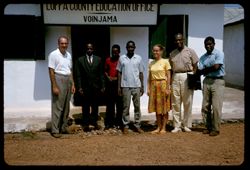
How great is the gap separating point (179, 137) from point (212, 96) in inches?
38.5

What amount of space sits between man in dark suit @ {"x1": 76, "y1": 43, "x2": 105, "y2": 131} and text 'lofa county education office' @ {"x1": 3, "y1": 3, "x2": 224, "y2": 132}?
1.03 m

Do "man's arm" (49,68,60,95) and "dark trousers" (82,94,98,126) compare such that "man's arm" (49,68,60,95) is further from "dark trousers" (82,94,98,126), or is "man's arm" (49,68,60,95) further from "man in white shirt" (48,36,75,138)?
"dark trousers" (82,94,98,126)

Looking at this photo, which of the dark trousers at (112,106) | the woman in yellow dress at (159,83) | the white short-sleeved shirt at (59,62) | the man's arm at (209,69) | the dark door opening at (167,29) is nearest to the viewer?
the man's arm at (209,69)

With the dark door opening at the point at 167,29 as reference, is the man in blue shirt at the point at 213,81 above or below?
→ below

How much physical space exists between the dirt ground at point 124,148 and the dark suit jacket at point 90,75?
851 mm

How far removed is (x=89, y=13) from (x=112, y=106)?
208 centimetres

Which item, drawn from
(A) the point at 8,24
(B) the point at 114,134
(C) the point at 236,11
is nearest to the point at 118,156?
(B) the point at 114,134

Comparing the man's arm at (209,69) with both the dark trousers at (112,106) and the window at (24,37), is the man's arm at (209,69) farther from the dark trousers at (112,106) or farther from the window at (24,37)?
the window at (24,37)

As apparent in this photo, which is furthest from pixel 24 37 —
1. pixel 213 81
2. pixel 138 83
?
pixel 213 81

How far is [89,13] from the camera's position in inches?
293

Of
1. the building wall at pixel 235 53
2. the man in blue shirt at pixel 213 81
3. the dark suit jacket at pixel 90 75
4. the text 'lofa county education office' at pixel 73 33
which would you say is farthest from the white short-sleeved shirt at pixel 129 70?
the building wall at pixel 235 53

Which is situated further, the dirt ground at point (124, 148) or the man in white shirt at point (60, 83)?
the man in white shirt at point (60, 83)

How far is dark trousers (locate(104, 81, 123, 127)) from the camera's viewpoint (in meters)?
6.94

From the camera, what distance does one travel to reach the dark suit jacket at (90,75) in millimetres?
6711
